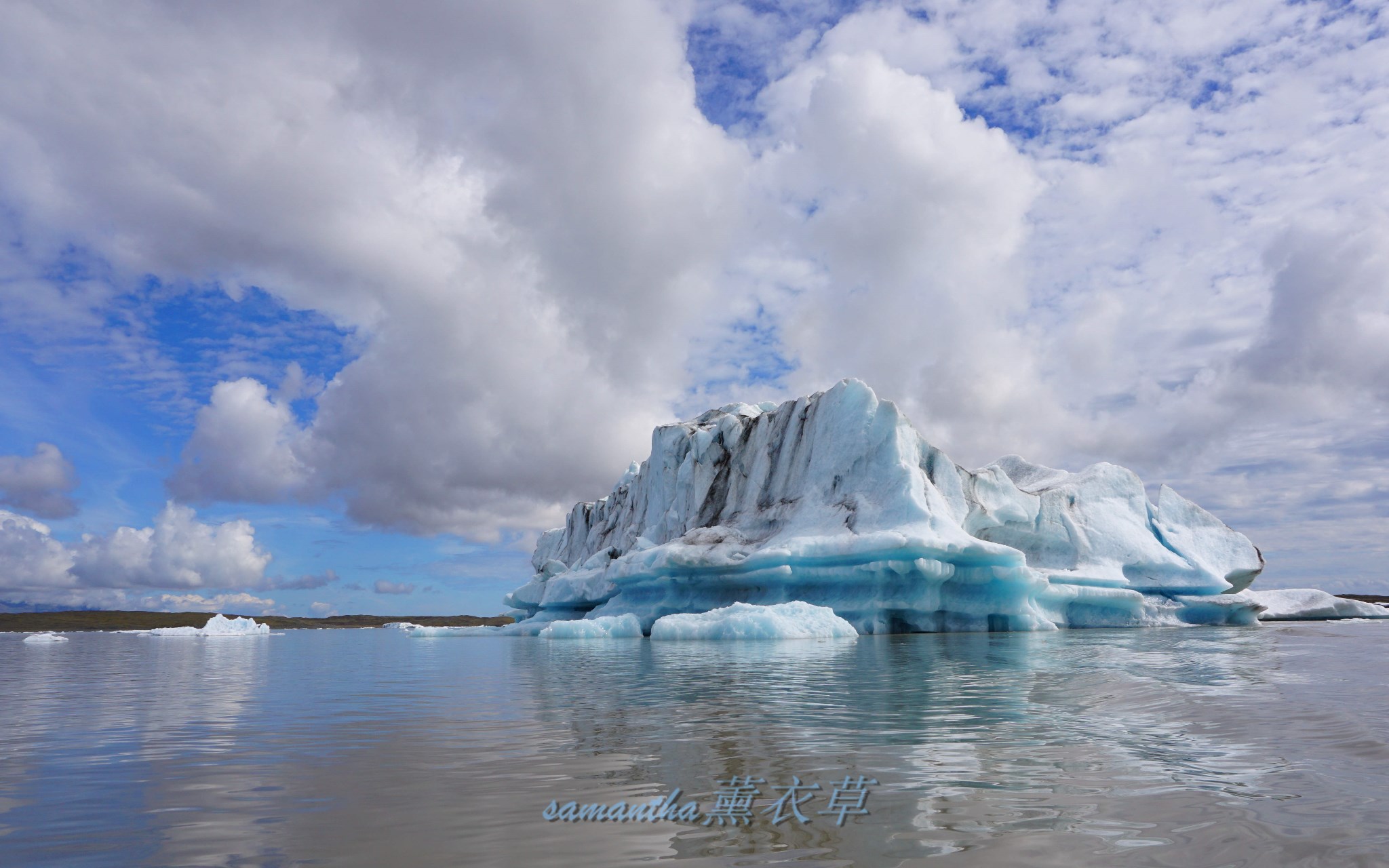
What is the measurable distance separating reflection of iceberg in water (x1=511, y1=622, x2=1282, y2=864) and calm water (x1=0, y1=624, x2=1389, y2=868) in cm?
3

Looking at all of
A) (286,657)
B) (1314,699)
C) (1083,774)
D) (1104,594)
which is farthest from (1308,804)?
(1104,594)

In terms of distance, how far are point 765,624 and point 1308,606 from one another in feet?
126

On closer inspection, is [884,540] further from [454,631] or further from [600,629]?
[454,631]

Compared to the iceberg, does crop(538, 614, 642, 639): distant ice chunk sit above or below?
above

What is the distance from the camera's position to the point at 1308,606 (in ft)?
141

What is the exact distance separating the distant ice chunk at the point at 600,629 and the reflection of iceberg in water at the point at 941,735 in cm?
1370

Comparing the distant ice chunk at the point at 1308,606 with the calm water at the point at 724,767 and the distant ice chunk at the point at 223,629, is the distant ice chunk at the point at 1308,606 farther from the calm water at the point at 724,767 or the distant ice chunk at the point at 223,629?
the distant ice chunk at the point at 223,629

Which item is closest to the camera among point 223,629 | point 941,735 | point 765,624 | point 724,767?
point 724,767

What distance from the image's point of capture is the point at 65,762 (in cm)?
591

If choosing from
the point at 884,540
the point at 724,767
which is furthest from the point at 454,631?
the point at 724,767

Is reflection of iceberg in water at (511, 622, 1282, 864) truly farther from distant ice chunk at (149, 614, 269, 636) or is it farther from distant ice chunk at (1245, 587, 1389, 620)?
distant ice chunk at (149, 614, 269, 636)

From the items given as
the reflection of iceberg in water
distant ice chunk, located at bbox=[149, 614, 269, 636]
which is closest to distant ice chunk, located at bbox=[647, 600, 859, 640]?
the reflection of iceberg in water

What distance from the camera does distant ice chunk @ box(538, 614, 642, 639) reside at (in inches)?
1061

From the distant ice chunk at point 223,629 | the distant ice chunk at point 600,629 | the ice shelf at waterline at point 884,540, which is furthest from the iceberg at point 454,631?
the distant ice chunk at point 223,629
